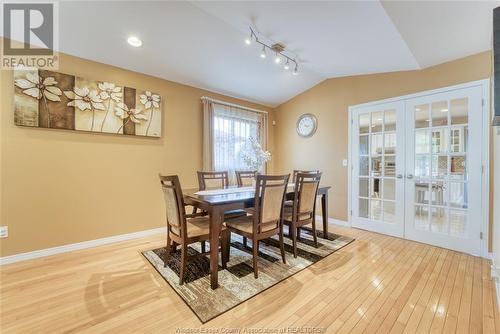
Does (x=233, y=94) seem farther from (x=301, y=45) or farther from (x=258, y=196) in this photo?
Result: (x=258, y=196)

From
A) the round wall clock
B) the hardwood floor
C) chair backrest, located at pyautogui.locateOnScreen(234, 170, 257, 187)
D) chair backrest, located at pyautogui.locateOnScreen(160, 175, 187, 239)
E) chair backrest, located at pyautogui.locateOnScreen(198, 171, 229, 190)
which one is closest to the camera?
the hardwood floor

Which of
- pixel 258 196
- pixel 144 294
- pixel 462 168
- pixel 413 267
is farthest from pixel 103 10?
pixel 462 168

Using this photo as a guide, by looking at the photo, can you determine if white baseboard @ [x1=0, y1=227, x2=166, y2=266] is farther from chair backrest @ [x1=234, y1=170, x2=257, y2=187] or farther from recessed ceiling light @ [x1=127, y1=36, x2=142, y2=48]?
recessed ceiling light @ [x1=127, y1=36, x2=142, y2=48]

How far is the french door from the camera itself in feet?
8.91

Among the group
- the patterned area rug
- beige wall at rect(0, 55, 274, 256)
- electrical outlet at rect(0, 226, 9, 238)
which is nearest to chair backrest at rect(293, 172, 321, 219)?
the patterned area rug

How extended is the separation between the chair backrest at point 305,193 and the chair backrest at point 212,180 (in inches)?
46.0

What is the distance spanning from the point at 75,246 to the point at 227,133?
2798 mm

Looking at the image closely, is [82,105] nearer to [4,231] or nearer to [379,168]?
[4,231]

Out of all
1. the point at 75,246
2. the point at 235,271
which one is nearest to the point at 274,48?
the point at 235,271

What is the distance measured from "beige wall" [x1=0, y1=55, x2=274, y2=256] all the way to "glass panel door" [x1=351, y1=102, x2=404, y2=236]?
277 centimetres

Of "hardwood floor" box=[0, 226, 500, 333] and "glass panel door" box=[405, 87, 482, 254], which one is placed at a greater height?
"glass panel door" box=[405, 87, 482, 254]

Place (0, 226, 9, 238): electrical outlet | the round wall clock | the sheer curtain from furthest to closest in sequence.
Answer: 1. the round wall clock
2. the sheer curtain
3. (0, 226, 9, 238): electrical outlet

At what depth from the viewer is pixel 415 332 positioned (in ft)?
4.94

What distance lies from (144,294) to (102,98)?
245 cm
